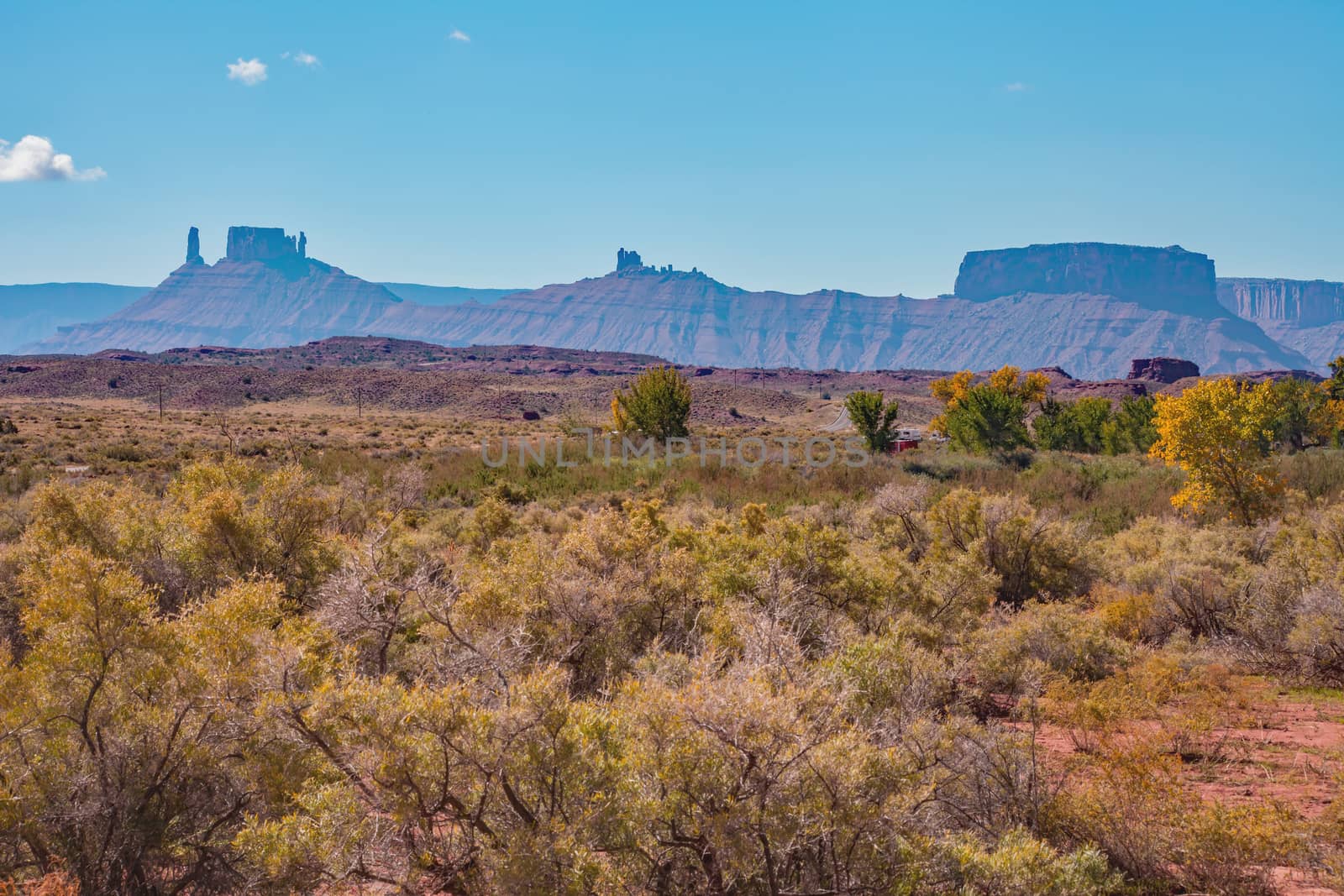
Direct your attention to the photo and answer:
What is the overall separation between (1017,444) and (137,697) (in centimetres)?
4086

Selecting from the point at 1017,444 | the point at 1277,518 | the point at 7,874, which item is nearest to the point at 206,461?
the point at 7,874

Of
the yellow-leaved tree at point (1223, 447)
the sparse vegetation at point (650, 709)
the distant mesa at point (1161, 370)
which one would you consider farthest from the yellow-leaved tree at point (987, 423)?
the distant mesa at point (1161, 370)

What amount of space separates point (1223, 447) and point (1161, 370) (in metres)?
138

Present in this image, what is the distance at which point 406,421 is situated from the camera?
73.0 meters

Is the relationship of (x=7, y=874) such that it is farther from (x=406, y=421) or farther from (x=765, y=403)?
(x=765, y=403)

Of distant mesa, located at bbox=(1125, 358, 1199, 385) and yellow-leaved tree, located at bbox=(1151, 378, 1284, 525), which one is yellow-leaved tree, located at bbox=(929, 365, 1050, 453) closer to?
yellow-leaved tree, located at bbox=(1151, 378, 1284, 525)

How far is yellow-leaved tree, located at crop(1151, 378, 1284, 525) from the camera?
1889 centimetres

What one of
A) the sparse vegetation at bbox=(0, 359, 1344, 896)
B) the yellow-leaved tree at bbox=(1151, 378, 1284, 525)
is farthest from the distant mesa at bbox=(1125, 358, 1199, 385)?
the sparse vegetation at bbox=(0, 359, 1344, 896)

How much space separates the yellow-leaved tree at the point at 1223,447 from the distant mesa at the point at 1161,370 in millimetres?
130418

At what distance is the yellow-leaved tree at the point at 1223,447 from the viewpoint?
18891mm

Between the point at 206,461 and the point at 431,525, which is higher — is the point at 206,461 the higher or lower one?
the higher one

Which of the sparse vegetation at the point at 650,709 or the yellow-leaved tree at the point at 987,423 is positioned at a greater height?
the yellow-leaved tree at the point at 987,423

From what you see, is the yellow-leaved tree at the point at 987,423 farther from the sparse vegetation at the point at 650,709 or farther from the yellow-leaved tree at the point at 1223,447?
the sparse vegetation at the point at 650,709

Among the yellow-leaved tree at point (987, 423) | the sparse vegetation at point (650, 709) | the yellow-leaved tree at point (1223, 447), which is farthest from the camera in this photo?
the yellow-leaved tree at point (987, 423)
